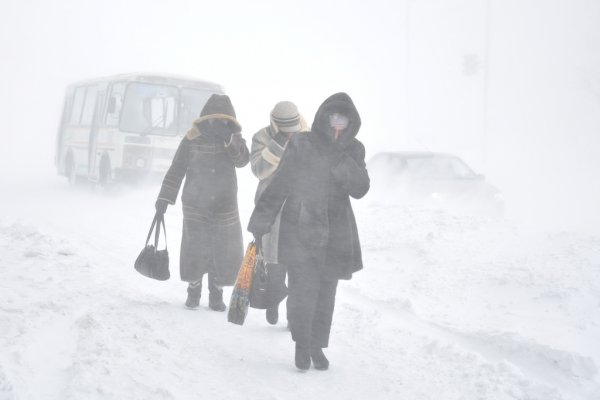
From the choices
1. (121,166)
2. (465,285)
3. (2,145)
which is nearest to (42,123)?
(2,145)

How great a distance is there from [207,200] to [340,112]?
1810mm

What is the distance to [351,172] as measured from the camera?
4633 mm

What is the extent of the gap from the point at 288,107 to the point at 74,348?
2.41m

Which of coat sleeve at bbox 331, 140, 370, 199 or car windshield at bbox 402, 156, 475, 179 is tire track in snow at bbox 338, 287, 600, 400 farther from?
car windshield at bbox 402, 156, 475, 179

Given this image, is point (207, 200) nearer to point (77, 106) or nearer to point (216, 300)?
point (216, 300)

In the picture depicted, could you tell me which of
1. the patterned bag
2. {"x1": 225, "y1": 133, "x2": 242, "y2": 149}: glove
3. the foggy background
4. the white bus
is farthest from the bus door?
the foggy background

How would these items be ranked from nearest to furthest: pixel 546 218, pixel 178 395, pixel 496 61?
pixel 178 395, pixel 546 218, pixel 496 61

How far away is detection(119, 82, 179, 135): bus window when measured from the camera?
1581 cm

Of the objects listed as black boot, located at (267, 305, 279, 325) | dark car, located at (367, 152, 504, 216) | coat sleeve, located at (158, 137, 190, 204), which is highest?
coat sleeve, located at (158, 137, 190, 204)

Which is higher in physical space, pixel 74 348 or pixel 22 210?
pixel 74 348

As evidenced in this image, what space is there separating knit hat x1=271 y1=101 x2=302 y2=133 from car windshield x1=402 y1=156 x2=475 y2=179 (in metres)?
9.35

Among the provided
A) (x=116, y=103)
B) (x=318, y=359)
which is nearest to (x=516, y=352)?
(x=318, y=359)

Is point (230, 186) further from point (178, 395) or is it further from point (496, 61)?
point (496, 61)

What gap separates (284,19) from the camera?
113000mm
